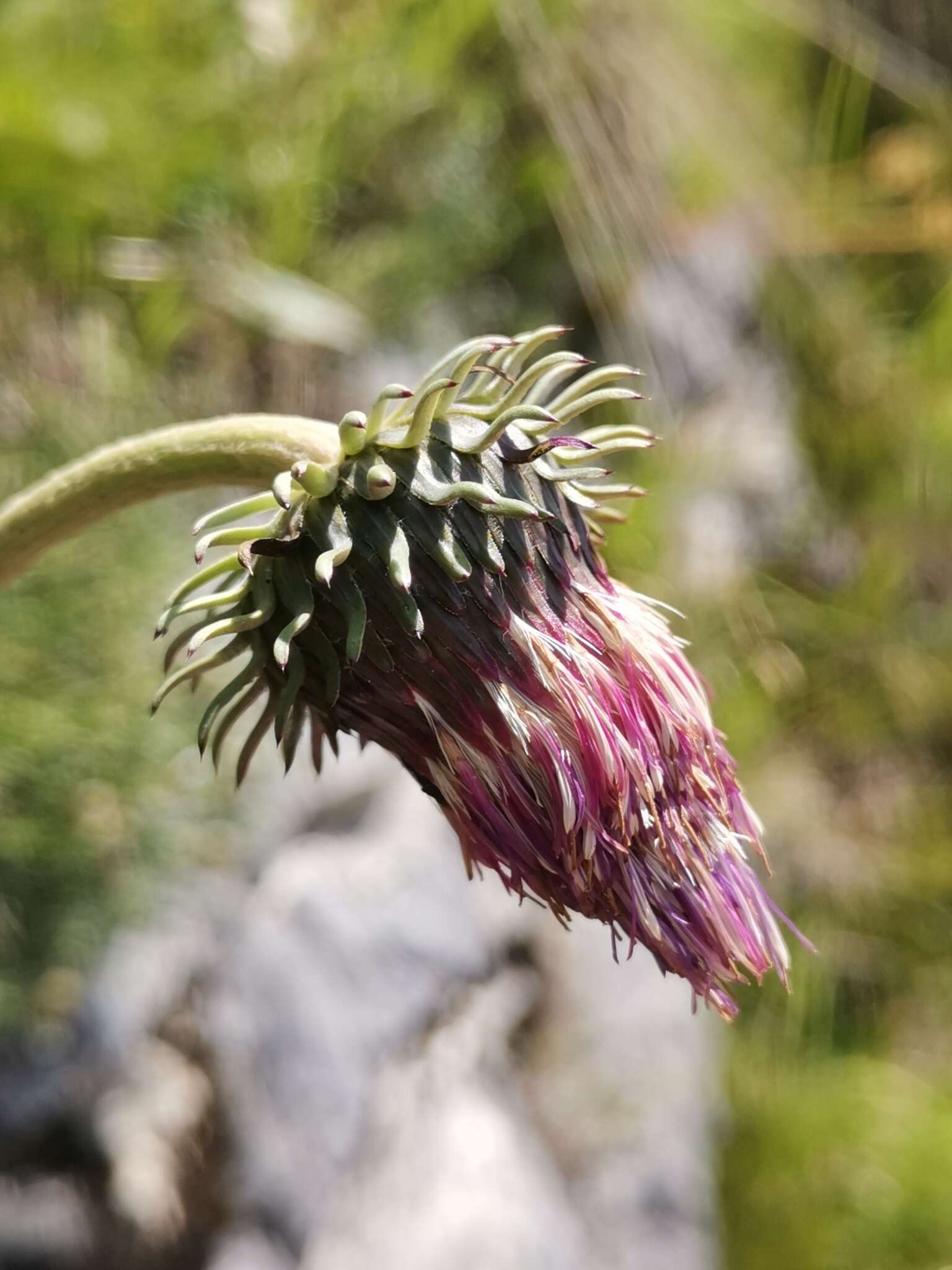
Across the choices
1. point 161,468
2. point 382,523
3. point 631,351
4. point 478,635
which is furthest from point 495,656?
point 631,351

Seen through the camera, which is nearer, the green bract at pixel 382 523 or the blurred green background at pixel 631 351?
the green bract at pixel 382 523

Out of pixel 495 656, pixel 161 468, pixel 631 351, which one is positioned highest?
pixel 631 351

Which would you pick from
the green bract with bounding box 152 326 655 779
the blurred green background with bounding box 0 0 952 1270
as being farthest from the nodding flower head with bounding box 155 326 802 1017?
the blurred green background with bounding box 0 0 952 1270

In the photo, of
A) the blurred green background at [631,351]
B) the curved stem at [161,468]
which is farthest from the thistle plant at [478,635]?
the blurred green background at [631,351]

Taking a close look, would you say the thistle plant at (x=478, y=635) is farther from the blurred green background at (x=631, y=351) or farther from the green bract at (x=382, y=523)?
the blurred green background at (x=631, y=351)

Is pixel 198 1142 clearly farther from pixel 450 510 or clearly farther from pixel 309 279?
pixel 309 279

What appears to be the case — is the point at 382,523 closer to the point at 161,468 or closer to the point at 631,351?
the point at 161,468

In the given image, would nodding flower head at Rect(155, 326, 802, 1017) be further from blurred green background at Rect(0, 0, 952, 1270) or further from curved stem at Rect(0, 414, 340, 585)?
blurred green background at Rect(0, 0, 952, 1270)

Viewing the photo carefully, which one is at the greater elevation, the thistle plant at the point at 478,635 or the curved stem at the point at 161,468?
the curved stem at the point at 161,468
